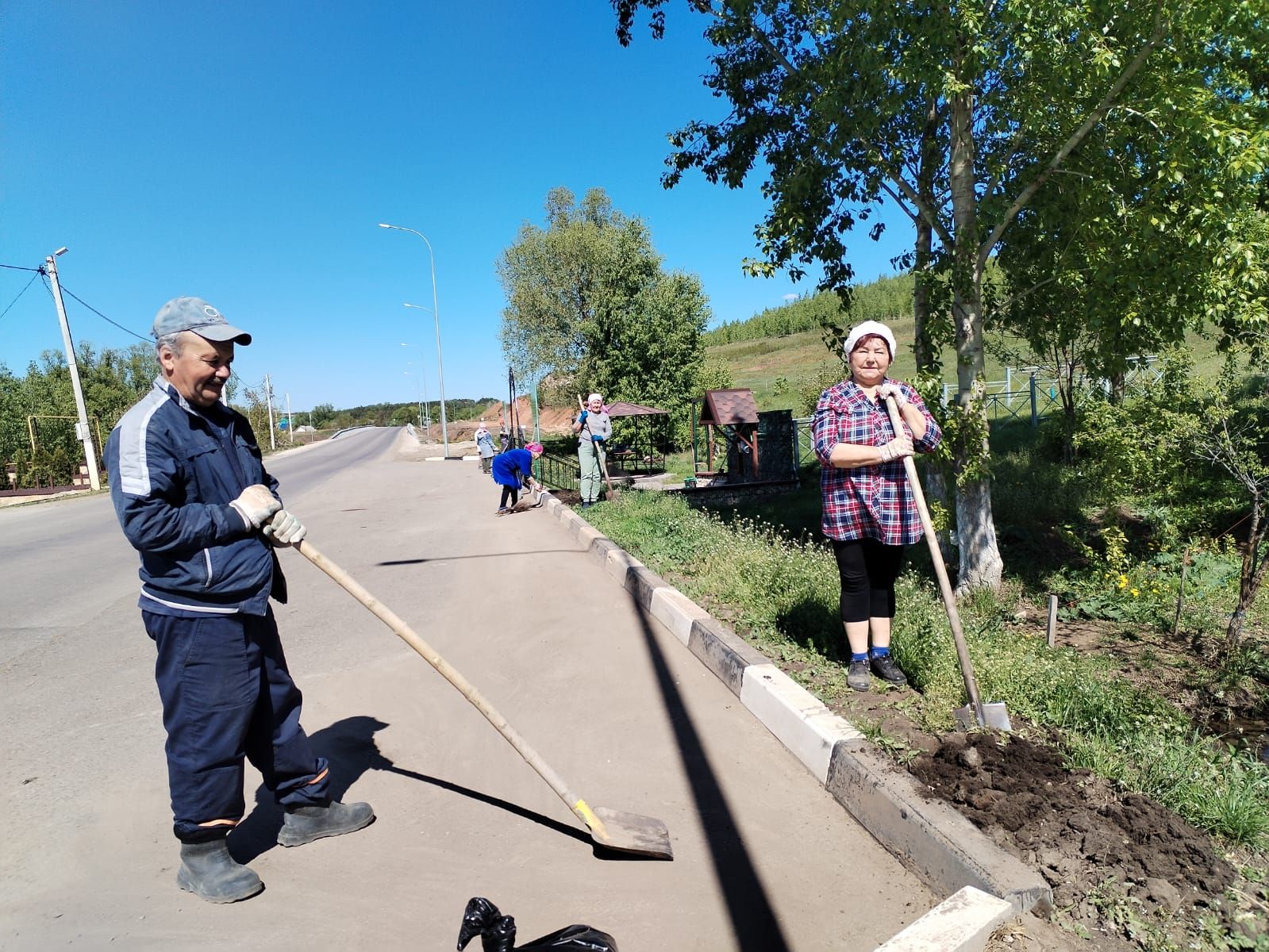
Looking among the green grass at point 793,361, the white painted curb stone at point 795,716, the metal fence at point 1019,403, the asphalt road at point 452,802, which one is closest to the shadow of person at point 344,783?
the asphalt road at point 452,802

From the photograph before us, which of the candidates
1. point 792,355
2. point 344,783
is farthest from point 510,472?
point 792,355

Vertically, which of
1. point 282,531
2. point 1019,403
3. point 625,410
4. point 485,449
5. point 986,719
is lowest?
point 986,719

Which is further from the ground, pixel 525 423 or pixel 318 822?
pixel 525 423

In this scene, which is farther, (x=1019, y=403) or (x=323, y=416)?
(x=323, y=416)

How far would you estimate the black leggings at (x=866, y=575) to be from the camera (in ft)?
12.1

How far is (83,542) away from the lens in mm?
11227

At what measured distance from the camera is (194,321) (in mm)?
2553

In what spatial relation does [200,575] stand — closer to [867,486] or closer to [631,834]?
[631,834]

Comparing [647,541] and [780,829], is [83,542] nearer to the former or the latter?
[647,541]

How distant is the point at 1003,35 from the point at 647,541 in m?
5.22

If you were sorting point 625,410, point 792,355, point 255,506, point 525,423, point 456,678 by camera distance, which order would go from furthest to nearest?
point 525,423 → point 792,355 → point 625,410 → point 456,678 → point 255,506

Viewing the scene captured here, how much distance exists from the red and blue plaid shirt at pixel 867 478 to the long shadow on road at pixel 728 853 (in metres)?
1.28

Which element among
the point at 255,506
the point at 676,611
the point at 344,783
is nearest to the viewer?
the point at 255,506

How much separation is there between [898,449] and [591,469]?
8787mm
